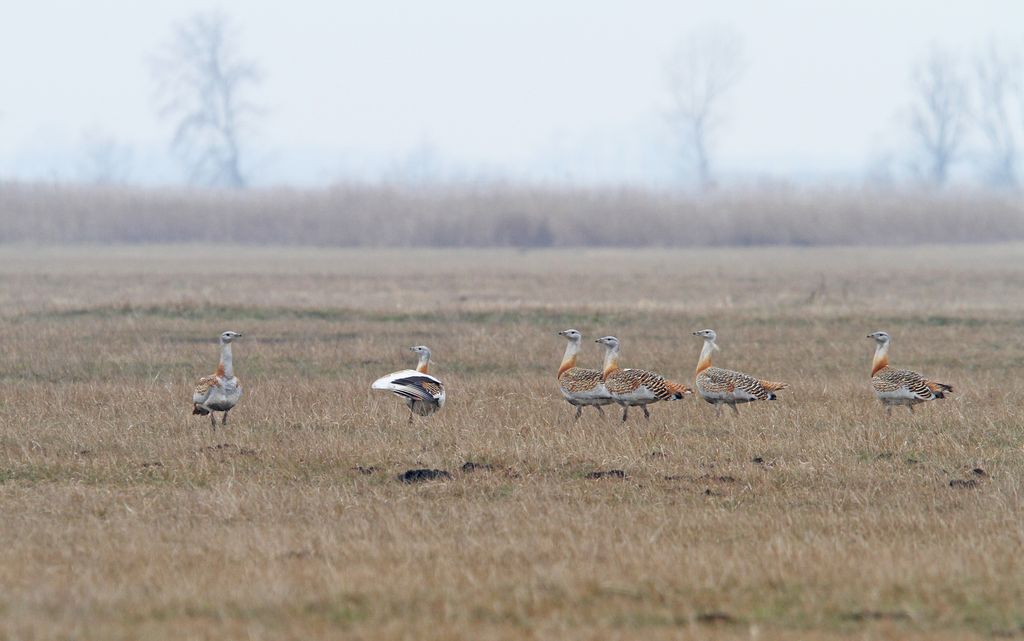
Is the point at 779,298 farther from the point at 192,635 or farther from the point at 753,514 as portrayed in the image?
the point at 192,635

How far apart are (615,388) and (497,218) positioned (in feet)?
133

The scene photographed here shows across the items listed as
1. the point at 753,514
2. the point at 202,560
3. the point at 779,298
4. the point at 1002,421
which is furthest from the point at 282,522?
the point at 779,298

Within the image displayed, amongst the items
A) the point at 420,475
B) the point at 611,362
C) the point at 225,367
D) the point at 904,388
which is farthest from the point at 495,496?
the point at 904,388

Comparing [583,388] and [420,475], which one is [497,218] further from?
[420,475]

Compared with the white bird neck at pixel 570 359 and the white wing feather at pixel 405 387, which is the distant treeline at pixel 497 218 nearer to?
the white bird neck at pixel 570 359

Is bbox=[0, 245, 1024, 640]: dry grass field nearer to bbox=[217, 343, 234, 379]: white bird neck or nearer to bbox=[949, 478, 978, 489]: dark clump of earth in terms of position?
bbox=[949, 478, 978, 489]: dark clump of earth

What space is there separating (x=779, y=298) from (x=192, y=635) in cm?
2305

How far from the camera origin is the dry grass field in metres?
6.39

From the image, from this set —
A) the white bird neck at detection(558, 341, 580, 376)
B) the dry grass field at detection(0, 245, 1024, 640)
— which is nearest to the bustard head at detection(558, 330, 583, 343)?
the white bird neck at detection(558, 341, 580, 376)

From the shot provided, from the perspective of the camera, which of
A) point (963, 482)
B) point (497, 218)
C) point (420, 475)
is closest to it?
point (963, 482)

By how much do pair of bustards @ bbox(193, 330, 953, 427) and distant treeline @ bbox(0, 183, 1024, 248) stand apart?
39.0 meters

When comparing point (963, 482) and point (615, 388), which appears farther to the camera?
point (615, 388)

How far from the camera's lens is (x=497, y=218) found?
52156mm

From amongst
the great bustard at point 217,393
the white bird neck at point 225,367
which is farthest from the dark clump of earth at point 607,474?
the white bird neck at point 225,367
